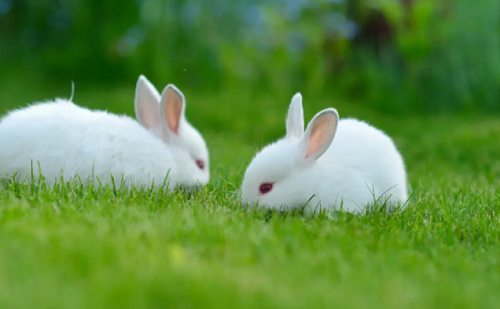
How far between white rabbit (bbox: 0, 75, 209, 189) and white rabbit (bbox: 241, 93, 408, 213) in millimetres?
672

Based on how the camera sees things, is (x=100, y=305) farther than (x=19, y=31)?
No

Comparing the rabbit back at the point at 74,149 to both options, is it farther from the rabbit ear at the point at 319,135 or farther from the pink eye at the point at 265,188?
the rabbit ear at the point at 319,135

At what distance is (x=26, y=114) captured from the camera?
3689 millimetres

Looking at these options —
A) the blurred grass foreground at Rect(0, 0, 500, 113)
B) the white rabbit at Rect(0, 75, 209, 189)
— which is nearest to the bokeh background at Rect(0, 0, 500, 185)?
the blurred grass foreground at Rect(0, 0, 500, 113)

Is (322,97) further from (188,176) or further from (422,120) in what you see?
(188,176)

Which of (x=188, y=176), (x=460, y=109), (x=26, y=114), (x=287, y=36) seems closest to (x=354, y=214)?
(x=188, y=176)

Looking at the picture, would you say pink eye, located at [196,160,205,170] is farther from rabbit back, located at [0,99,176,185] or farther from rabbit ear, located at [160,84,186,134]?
rabbit back, located at [0,99,176,185]

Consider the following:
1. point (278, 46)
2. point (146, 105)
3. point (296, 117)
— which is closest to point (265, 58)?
point (278, 46)

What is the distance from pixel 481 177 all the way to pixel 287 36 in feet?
15.7

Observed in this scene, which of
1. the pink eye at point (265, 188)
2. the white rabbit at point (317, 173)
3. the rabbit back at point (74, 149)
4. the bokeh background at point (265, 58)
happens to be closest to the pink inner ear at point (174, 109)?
the rabbit back at point (74, 149)

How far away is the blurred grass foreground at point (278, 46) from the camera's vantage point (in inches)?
317

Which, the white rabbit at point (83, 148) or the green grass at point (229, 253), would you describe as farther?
the white rabbit at point (83, 148)

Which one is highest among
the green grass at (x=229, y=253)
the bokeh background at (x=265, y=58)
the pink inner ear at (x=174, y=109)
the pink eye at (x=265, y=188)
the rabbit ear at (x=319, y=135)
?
the bokeh background at (x=265, y=58)

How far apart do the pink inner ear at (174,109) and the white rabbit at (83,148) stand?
9 cm
